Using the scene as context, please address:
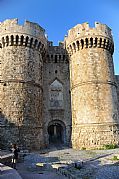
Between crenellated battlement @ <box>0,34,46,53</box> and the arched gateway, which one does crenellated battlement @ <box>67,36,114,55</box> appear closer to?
crenellated battlement @ <box>0,34,46,53</box>

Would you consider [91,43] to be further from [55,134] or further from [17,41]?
[55,134]

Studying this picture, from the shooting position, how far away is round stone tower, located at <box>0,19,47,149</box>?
15078mm

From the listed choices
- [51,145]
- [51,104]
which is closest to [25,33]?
[51,104]

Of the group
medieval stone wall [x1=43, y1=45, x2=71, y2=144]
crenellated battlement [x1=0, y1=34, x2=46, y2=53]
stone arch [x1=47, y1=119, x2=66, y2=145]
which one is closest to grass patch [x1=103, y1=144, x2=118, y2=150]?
medieval stone wall [x1=43, y1=45, x2=71, y2=144]

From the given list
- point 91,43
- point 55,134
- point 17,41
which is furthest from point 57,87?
point 55,134

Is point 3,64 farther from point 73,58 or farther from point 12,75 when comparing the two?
point 73,58

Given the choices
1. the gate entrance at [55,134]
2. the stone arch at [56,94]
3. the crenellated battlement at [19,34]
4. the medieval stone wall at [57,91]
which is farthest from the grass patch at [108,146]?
the crenellated battlement at [19,34]

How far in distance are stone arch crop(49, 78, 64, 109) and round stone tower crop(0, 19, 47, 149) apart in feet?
4.58

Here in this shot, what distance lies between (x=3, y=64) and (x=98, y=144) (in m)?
8.94

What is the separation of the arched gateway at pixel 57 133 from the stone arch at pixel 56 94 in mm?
1324

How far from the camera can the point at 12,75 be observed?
16.0 m

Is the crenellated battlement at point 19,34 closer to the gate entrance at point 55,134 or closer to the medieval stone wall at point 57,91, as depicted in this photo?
the medieval stone wall at point 57,91

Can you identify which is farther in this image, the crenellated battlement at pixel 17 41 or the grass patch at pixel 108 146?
the crenellated battlement at pixel 17 41

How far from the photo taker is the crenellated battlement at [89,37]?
57.5 ft
